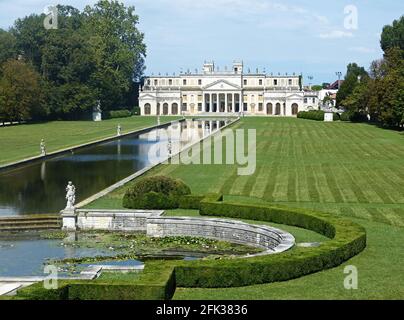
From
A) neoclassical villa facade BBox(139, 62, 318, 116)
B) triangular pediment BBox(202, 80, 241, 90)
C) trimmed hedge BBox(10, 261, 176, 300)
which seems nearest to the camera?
trimmed hedge BBox(10, 261, 176, 300)

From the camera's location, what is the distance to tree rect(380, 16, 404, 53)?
326 ft

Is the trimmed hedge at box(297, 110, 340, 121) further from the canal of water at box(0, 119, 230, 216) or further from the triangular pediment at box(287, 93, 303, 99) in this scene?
the canal of water at box(0, 119, 230, 216)

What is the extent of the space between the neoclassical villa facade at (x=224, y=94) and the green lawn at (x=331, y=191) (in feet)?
284

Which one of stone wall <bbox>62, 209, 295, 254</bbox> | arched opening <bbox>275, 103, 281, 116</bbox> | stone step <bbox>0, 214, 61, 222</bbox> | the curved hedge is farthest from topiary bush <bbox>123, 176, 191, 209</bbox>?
arched opening <bbox>275, 103, 281, 116</bbox>

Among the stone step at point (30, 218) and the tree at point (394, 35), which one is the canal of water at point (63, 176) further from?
the tree at point (394, 35)

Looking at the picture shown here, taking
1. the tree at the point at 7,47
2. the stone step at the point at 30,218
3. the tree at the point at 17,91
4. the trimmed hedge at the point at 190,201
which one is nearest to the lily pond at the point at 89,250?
the stone step at the point at 30,218

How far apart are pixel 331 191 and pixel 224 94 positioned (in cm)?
12192

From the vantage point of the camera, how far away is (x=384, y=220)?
21.6 m

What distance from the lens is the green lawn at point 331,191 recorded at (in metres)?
13.9

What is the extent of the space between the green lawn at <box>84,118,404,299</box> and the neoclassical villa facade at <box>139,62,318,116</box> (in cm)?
8655

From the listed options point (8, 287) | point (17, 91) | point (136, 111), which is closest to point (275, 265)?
point (8, 287)

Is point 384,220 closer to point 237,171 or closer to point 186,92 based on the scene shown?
point 237,171

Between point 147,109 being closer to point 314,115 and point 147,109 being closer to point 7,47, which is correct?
point 314,115
